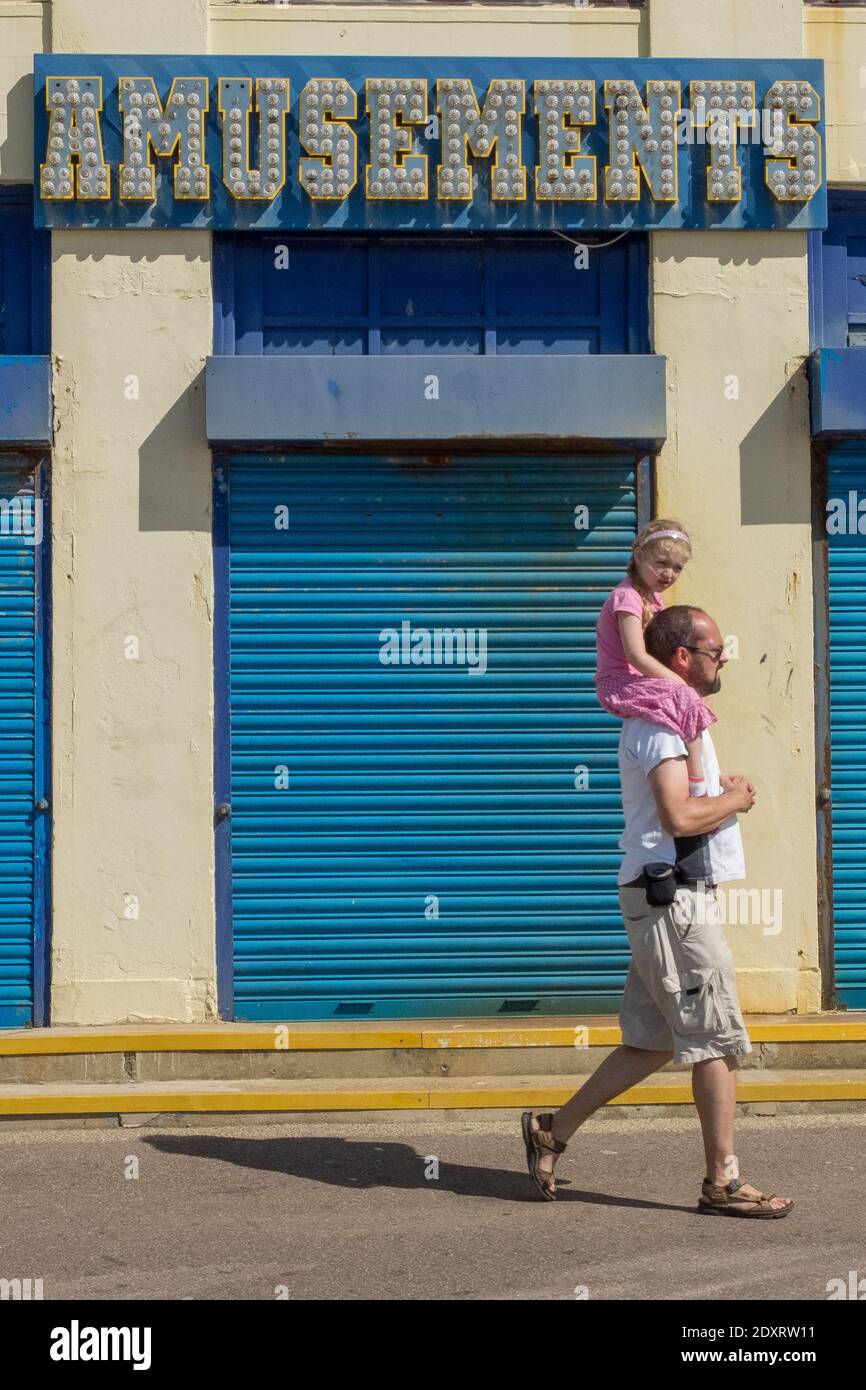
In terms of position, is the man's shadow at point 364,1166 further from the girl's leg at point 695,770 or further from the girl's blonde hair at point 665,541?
the girl's blonde hair at point 665,541

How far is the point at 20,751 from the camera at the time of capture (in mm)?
8469

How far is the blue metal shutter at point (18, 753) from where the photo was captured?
845 cm

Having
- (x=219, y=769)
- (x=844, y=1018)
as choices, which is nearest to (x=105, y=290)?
(x=219, y=769)

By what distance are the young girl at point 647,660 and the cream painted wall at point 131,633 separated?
2863 mm

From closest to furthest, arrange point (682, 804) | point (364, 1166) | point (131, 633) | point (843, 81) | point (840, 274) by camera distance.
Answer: point (682, 804) < point (364, 1166) < point (131, 633) < point (843, 81) < point (840, 274)

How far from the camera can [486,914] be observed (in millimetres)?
8562

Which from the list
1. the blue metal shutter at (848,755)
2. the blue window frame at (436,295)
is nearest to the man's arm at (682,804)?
the blue metal shutter at (848,755)

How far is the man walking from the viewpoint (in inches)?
224

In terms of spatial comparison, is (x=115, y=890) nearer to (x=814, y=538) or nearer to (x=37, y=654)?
(x=37, y=654)

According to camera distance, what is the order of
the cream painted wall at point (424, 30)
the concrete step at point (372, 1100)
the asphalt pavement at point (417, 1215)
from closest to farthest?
the asphalt pavement at point (417, 1215) < the concrete step at point (372, 1100) < the cream painted wall at point (424, 30)

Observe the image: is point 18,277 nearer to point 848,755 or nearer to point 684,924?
point 848,755

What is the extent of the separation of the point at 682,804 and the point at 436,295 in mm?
4043
